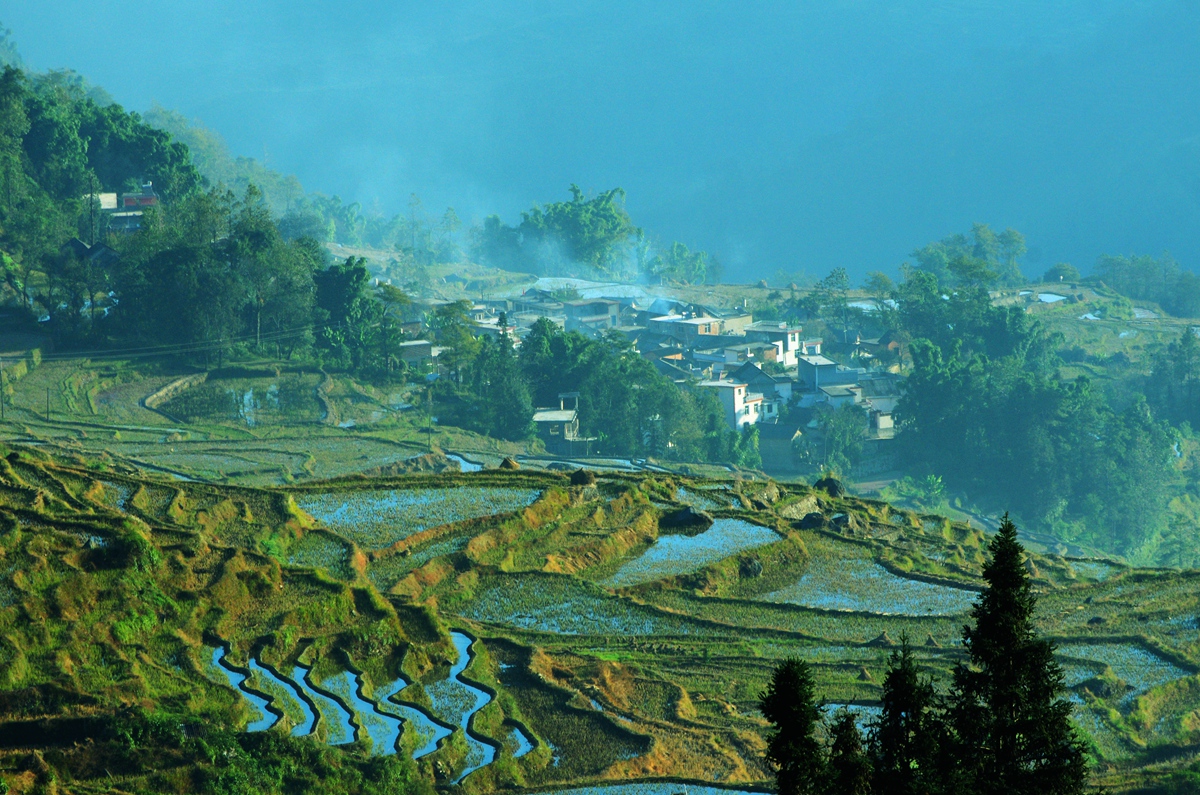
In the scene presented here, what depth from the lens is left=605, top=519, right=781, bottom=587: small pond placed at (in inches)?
1065

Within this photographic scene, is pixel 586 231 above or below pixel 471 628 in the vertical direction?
above

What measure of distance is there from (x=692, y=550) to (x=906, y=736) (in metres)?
18.1

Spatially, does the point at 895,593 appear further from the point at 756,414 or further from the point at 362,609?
the point at 756,414

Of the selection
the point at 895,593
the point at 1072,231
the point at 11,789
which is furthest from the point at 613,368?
the point at 1072,231

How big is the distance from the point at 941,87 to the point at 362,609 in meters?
193

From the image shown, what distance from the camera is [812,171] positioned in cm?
18425

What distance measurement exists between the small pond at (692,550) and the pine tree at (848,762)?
15942 mm

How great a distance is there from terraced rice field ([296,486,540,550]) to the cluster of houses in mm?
26155

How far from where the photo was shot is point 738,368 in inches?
2667

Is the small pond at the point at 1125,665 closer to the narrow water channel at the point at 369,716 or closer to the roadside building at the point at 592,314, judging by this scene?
the narrow water channel at the point at 369,716

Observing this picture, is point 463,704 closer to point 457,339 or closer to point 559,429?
point 559,429

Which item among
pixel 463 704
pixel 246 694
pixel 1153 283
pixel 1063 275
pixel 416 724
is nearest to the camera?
pixel 246 694

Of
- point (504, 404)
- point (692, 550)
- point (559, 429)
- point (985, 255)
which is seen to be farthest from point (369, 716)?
point (985, 255)

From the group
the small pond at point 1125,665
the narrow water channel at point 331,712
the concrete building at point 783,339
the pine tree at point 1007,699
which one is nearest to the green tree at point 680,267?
the concrete building at point 783,339
